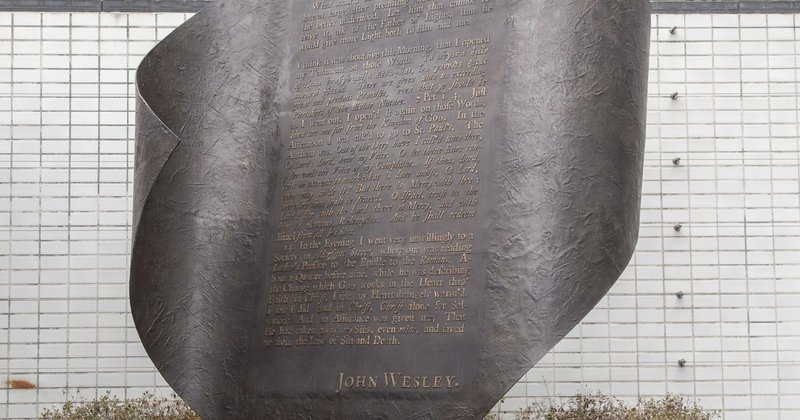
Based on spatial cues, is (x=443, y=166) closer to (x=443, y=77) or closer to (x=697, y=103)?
(x=443, y=77)

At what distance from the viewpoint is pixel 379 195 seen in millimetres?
A: 5461

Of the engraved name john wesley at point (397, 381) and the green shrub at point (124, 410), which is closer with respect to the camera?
the engraved name john wesley at point (397, 381)

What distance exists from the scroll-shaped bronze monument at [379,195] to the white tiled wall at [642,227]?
3.12 metres

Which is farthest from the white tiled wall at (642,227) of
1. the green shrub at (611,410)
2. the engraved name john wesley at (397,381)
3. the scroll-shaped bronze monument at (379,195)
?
the engraved name john wesley at (397,381)

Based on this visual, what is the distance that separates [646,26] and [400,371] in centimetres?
201

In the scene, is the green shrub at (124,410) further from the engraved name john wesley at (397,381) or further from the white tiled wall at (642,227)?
the engraved name john wesley at (397,381)

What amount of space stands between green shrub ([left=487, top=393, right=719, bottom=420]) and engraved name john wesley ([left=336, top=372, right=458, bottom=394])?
352cm

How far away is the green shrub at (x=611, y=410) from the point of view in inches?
332

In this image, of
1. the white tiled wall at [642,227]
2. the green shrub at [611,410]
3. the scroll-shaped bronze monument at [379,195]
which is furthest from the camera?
the white tiled wall at [642,227]

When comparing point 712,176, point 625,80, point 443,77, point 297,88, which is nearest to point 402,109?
point 443,77

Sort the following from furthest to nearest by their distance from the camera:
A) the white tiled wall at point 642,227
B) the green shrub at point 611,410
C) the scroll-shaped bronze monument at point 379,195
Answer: the white tiled wall at point 642,227 → the green shrub at point 611,410 → the scroll-shaped bronze monument at point 379,195

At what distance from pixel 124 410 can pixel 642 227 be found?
431 cm

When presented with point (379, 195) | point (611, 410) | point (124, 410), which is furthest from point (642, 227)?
point (124, 410)

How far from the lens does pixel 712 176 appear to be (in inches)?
358
